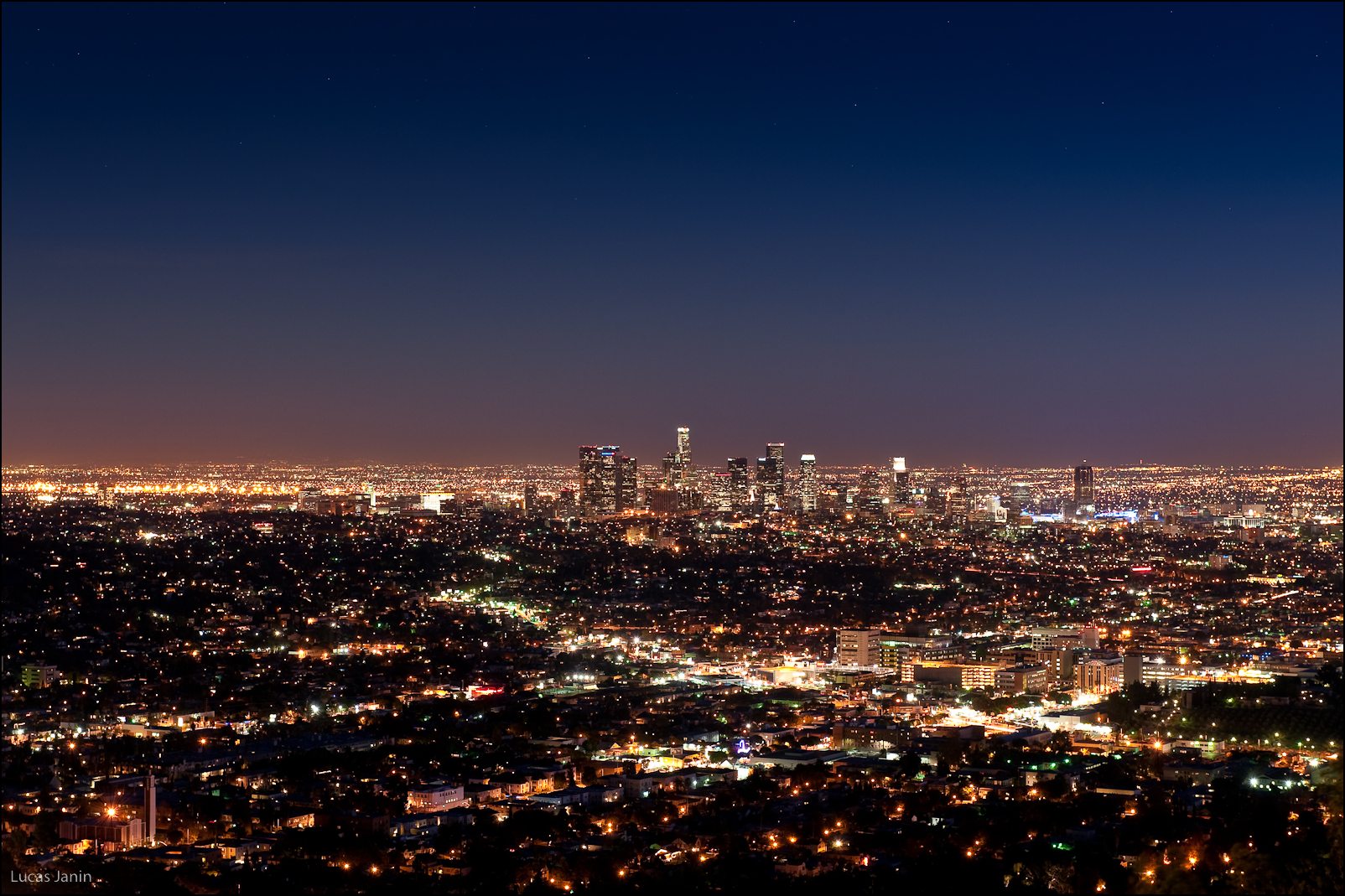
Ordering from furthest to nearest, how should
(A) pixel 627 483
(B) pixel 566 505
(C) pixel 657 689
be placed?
(A) pixel 627 483 → (B) pixel 566 505 → (C) pixel 657 689

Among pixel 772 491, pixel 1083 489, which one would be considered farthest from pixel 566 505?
pixel 1083 489

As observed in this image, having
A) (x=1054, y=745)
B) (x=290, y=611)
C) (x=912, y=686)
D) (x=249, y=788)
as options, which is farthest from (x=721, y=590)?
(x=249, y=788)

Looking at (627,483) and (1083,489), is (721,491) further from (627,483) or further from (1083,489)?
(1083,489)

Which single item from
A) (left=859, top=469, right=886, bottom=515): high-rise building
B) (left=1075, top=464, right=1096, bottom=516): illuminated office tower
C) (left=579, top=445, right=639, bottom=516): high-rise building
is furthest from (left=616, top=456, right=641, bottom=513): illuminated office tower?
(left=1075, top=464, right=1096, bottom=516): illuminated office tower

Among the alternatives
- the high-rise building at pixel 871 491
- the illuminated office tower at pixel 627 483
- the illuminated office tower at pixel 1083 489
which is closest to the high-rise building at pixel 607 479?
the illuminated office tower at pixel 627 483

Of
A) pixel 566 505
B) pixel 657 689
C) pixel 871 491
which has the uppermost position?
pixel 871 491

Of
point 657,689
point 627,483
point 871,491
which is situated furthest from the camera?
point 871,491
